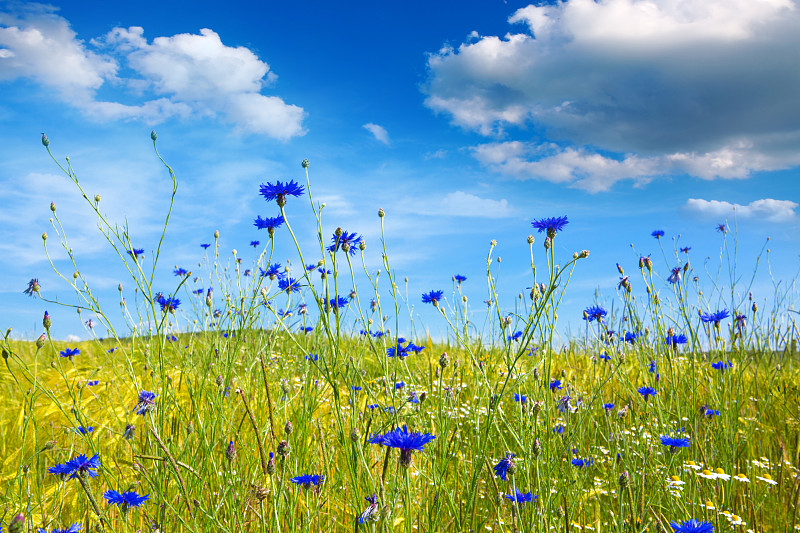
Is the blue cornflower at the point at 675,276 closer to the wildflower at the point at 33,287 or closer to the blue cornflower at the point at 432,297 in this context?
the blue cornflower at the point at 432,297

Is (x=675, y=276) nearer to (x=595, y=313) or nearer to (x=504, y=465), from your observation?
(x=595, y=313)

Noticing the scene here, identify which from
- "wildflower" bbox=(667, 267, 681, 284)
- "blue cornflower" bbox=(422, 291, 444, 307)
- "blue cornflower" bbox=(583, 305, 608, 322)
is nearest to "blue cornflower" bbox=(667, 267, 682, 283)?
"wildflower" bbox=(667, 267, 681, 284)

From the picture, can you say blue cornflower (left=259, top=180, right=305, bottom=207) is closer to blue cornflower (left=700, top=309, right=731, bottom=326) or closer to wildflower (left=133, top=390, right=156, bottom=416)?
wildflower (left=133, top=390, right=156, bottom=416)

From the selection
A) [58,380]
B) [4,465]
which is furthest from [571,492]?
[58,380]

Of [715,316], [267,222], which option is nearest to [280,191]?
[267,222]

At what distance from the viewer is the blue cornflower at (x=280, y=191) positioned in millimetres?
2004

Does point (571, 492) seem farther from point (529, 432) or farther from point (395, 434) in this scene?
point (395, 434)

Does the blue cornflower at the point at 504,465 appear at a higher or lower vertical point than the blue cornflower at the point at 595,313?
lower

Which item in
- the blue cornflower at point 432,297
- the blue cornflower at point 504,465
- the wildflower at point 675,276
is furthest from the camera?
the wildflower at point 675,276

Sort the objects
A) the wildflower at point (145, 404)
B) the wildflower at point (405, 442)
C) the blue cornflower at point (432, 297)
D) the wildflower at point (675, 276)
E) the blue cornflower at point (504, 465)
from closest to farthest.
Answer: the wildflower at point (405, 442) → the blue cornflower at point (504, 465) → the wildflower at point (145, 404) → the blue cornflower at point (432, 297) → the wildflower at point (675, 276)

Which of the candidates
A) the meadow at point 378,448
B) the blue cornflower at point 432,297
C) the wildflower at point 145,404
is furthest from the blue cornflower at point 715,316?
the wildflower at point 145,404

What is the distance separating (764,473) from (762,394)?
1862mm

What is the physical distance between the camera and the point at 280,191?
6.63 ft

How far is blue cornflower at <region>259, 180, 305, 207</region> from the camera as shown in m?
2.00
